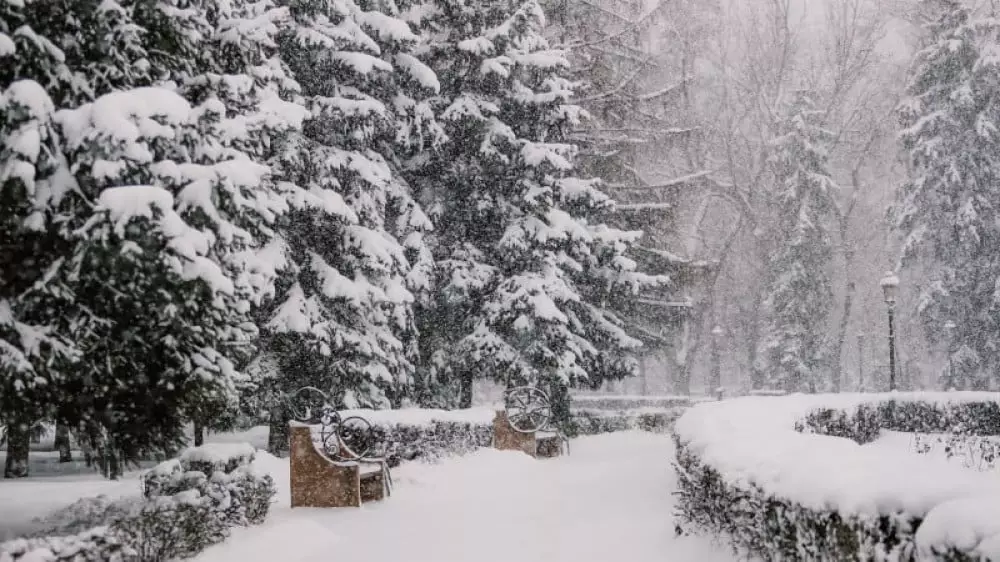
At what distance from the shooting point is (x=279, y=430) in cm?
1681

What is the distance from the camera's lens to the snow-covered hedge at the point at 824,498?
12.5 ft

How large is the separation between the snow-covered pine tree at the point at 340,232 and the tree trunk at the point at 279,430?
1.81ft

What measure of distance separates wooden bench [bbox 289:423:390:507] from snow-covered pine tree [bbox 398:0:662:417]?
9.28m

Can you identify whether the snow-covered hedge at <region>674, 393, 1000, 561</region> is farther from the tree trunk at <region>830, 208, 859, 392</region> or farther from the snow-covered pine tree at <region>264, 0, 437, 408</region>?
the tree trunk at <region>830, 208, 859, 392</region>

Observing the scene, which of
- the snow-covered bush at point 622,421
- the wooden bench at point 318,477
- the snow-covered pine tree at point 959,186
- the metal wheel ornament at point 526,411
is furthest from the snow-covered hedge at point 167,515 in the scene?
the snow-covered pine tree at point 959,186

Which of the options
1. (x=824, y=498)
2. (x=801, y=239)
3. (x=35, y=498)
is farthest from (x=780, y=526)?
(x=801, y=239)

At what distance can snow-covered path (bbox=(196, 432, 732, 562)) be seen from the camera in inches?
314

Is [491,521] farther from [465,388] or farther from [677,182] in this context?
[677,182]

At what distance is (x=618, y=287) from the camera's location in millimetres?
23047

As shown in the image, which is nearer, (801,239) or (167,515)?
(167,515)

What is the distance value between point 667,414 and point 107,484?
18642mm

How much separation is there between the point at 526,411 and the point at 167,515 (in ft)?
33.6

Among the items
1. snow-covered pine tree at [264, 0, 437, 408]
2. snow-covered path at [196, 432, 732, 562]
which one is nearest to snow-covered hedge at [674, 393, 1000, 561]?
snow-covered path at [196, 432, 732, 562]

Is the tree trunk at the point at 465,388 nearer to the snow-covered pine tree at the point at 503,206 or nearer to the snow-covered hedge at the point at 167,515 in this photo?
the snow-covered pine tree at the point at 503,206
